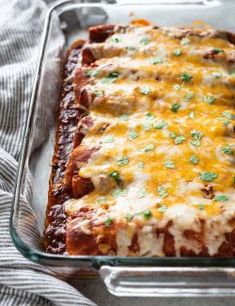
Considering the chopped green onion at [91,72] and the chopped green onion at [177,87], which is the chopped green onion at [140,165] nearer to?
the chopped green onion at [177,87]

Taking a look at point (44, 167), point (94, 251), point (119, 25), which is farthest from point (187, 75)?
point (94, 251)

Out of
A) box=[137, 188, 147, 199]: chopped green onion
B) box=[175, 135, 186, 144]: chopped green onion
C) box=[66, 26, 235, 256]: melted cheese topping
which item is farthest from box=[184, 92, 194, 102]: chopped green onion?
box=[137, 188, 147, 199]: chopped green onion

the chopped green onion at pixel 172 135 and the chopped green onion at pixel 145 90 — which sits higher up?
the chopped green onion at pixel 145 90

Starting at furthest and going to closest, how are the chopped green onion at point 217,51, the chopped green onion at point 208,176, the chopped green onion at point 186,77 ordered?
the chopped green onion at point 217,51 < the chopped green onion at point 186,77 < the chopped green onion at point 208,176

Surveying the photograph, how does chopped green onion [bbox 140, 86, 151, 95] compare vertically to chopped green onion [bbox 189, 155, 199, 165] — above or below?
above

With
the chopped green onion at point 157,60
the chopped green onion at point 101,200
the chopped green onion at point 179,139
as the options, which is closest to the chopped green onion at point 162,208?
the chopped green onion at point 101,200

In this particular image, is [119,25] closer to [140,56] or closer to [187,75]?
[140,56]

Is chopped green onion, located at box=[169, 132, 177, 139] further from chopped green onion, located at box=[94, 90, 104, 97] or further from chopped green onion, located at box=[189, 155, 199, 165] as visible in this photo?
chopped green onion, located at box=[94, 90, 104, 97]
